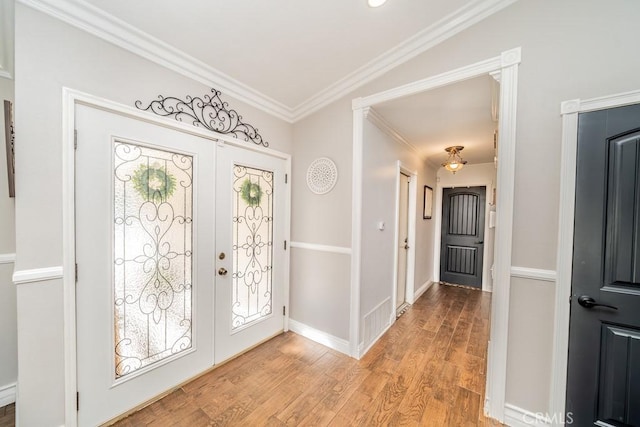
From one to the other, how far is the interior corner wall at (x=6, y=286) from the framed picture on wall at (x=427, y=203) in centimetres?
477

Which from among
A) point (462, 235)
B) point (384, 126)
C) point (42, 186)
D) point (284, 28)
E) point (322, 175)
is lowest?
point (462, 235)

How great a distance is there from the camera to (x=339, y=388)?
188 centimetres

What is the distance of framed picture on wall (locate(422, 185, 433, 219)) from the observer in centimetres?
420

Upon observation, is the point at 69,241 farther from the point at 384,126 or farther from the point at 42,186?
the point at 384,126

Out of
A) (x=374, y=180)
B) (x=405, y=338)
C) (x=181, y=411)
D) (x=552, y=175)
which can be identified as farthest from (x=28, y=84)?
(x=405, y=338)

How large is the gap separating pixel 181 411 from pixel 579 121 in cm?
320

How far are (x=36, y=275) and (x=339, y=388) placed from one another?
2.12 metres

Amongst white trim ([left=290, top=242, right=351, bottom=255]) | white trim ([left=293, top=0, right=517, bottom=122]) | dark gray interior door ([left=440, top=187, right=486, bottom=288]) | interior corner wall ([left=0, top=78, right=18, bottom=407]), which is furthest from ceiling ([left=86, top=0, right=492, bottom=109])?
dark gray interior door ([left=440, top=187, right=486, bottom=288])

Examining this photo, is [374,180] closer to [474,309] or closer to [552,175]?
[552,175]

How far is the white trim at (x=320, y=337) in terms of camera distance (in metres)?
2.35

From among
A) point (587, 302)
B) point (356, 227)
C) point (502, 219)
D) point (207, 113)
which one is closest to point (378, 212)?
point (356, 227)

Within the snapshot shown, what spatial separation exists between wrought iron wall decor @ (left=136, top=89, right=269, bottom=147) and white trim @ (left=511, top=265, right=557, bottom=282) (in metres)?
2.40

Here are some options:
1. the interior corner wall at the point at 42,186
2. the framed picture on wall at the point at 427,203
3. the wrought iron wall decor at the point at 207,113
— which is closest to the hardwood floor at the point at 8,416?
the interior corner wall at the point at 42,186

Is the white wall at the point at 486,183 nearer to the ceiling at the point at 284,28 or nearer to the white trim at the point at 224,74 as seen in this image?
the white trim at the point at 224,74
